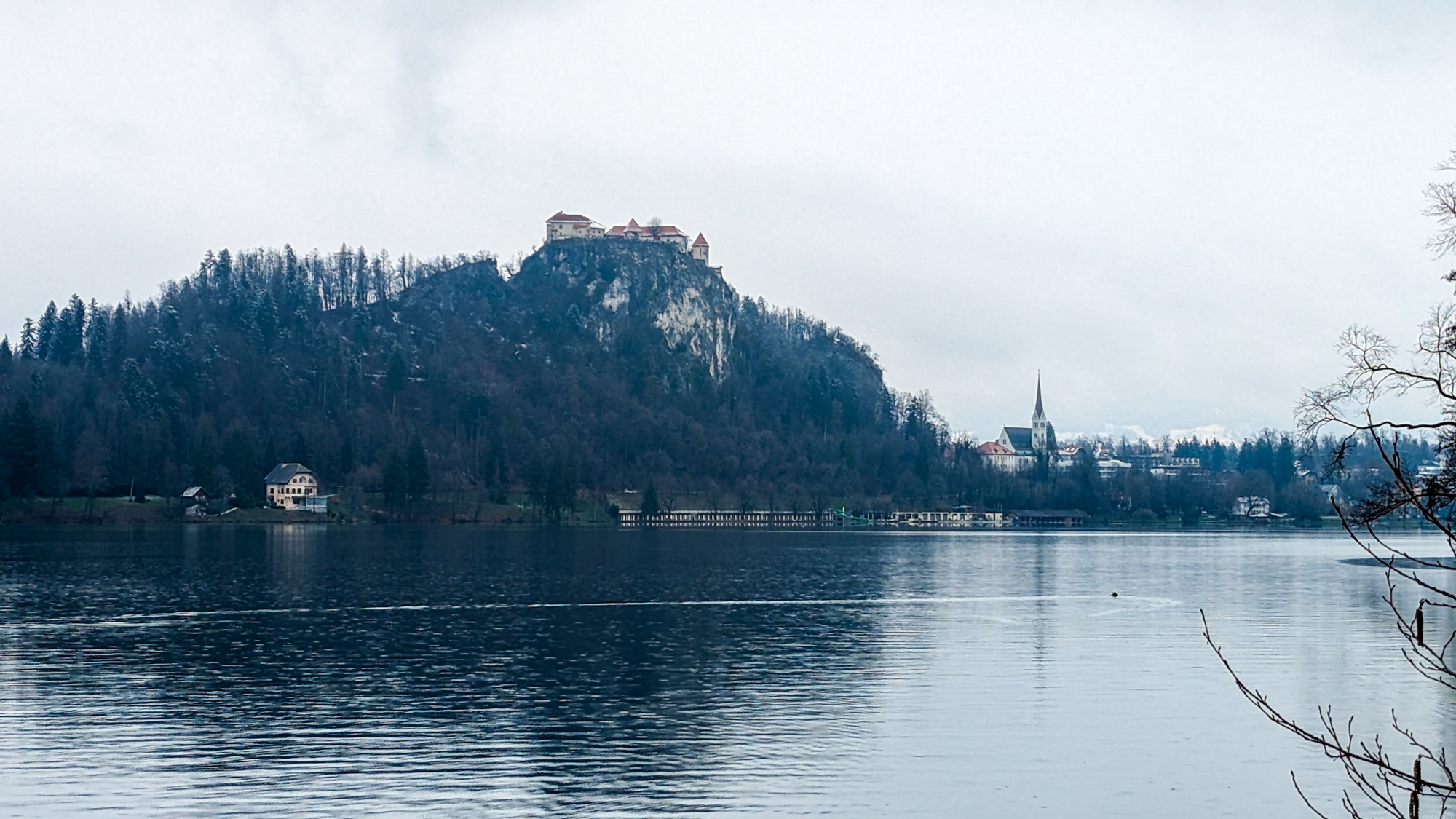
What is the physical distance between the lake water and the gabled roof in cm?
10819

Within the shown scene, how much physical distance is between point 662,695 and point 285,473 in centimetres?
16516

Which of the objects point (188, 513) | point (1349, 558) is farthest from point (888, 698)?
point (188, 513)

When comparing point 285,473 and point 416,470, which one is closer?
point 285,473

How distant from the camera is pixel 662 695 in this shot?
119 ft

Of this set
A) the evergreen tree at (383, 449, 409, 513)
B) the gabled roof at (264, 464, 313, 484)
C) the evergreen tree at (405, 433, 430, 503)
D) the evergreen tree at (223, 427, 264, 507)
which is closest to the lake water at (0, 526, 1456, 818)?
the evergreen tree at (223, 427, 264, 507)

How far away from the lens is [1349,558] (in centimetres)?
12800

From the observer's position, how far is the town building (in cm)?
18675

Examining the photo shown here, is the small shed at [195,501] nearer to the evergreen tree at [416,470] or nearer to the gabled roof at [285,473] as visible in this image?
the gabled roof at [285,473]

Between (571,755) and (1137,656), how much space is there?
83.7 ft

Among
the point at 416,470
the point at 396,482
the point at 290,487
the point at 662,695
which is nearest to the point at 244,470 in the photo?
the point at 290,487

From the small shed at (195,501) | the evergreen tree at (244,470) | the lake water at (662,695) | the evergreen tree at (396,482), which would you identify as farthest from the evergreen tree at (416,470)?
the lake water at (662,695)

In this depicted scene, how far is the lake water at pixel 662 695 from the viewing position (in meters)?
24.9

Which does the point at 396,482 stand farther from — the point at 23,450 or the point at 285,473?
the point at 23,450

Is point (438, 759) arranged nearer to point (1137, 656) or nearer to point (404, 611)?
point (1137, 656)
